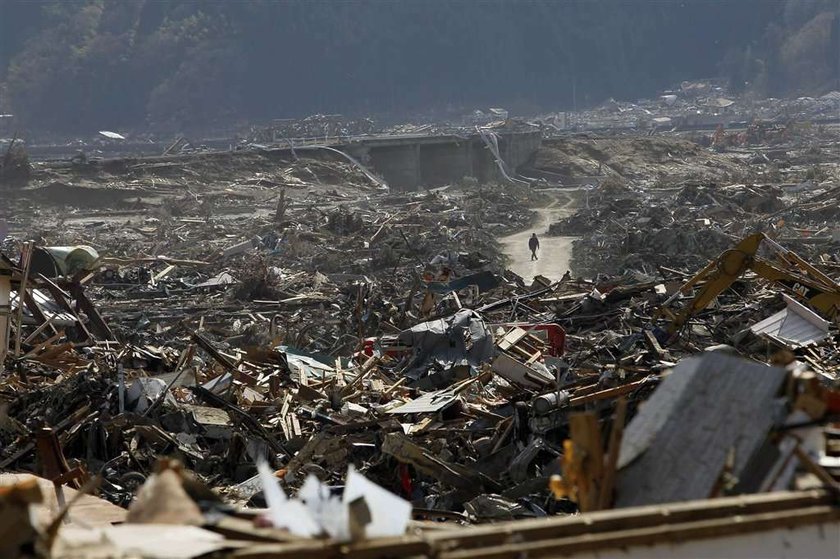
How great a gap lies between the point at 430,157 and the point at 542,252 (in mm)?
26969

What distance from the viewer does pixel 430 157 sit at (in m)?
58.4

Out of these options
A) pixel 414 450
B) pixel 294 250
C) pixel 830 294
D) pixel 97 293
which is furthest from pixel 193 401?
pixel 294 250

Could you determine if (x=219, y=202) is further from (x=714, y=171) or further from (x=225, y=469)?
(x=225, y=469)

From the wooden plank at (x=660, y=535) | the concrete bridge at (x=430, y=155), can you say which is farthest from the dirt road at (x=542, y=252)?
the wooden plank at (x=660, y=535)

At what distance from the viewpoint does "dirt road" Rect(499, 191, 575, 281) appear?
93.9 feet

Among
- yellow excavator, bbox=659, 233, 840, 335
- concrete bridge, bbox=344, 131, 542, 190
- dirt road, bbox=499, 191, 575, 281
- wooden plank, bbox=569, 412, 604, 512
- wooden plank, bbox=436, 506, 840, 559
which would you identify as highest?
concrete bridge, bbox=344, 131, 542, 190

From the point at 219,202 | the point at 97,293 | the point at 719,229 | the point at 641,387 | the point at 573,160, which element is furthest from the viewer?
the point at 573,160

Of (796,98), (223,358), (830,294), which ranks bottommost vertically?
(223,358)

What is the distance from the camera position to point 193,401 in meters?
11.0

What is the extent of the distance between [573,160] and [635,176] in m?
4.35

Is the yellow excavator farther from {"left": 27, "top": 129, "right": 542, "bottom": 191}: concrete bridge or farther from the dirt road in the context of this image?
{"left": 27, "top": 129, "right": 542, "bottom": 191}: concrete bridge

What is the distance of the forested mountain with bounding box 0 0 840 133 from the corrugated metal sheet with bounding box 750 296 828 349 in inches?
3984

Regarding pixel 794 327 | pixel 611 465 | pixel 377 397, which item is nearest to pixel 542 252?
pixel 794 327

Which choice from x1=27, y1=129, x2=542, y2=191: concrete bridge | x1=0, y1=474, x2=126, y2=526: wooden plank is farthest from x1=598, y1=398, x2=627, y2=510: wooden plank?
x1=27, y1=129, x2=542, y2=191: concrete bridge
